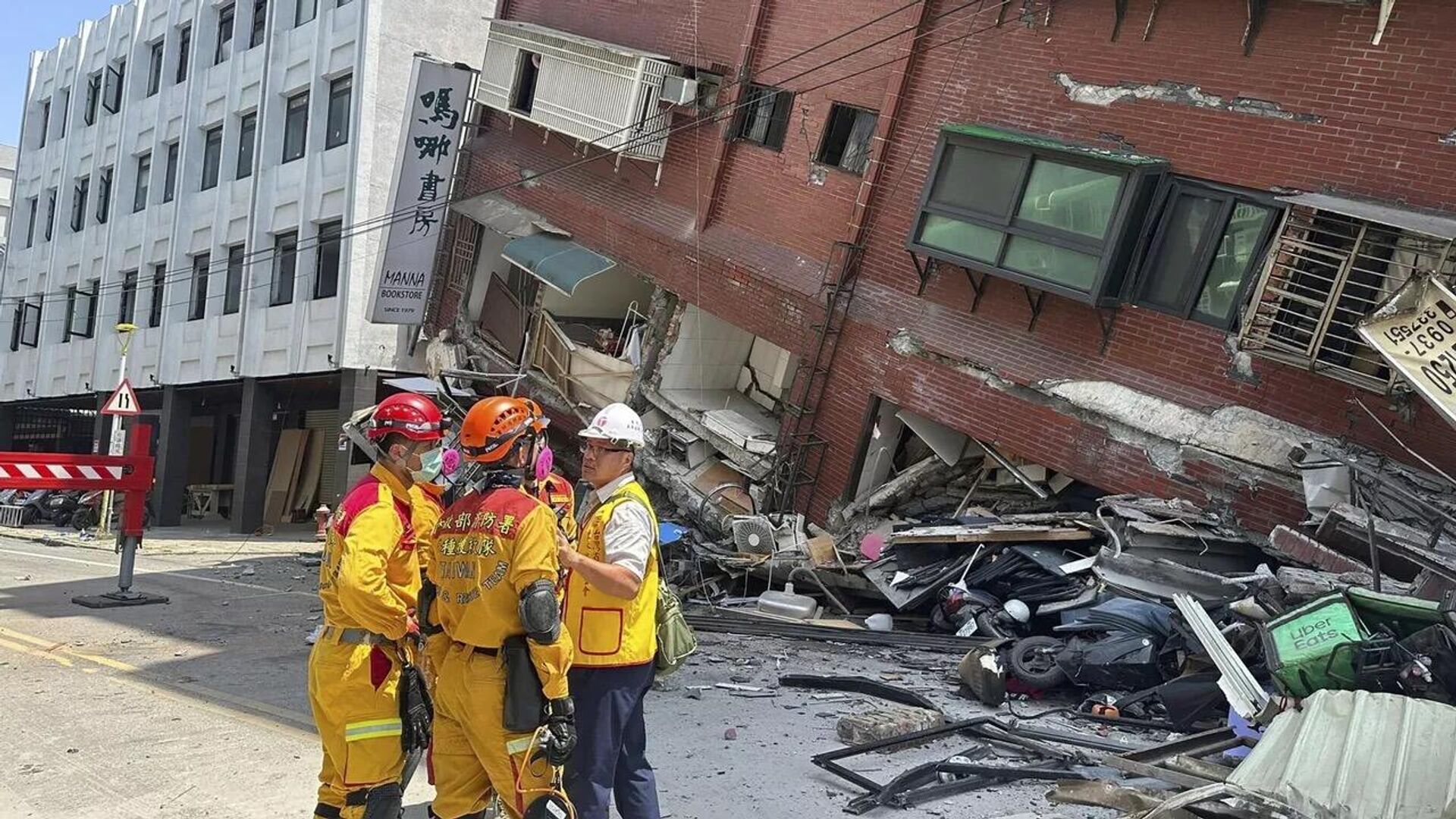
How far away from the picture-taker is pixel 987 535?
11.0m

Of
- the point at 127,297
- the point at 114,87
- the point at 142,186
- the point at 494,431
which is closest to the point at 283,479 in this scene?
the point at 127,297

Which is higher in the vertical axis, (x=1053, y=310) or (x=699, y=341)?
(x=1053, y=310)

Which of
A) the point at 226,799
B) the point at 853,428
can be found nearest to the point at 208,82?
the point at 853,428

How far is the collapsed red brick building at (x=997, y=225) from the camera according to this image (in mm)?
10148

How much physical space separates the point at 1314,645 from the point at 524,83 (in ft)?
46.8

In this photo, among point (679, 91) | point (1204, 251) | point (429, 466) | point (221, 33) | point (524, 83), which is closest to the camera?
point (429, 466)

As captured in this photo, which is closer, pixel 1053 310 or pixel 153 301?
pixel 1053 310

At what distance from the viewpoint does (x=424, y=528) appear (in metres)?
5.26

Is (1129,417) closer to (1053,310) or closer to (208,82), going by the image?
(1053,310)

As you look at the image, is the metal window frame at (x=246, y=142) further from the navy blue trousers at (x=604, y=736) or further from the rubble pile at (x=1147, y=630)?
the navy blue trousers at (x=604, y=736)

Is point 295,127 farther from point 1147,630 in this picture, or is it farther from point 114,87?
point 1147,630

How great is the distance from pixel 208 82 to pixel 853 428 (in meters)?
21.9

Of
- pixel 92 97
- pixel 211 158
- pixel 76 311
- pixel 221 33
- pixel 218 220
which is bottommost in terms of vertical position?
pixel 76 311

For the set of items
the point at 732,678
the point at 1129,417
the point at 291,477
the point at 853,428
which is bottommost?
the point at 291,477
